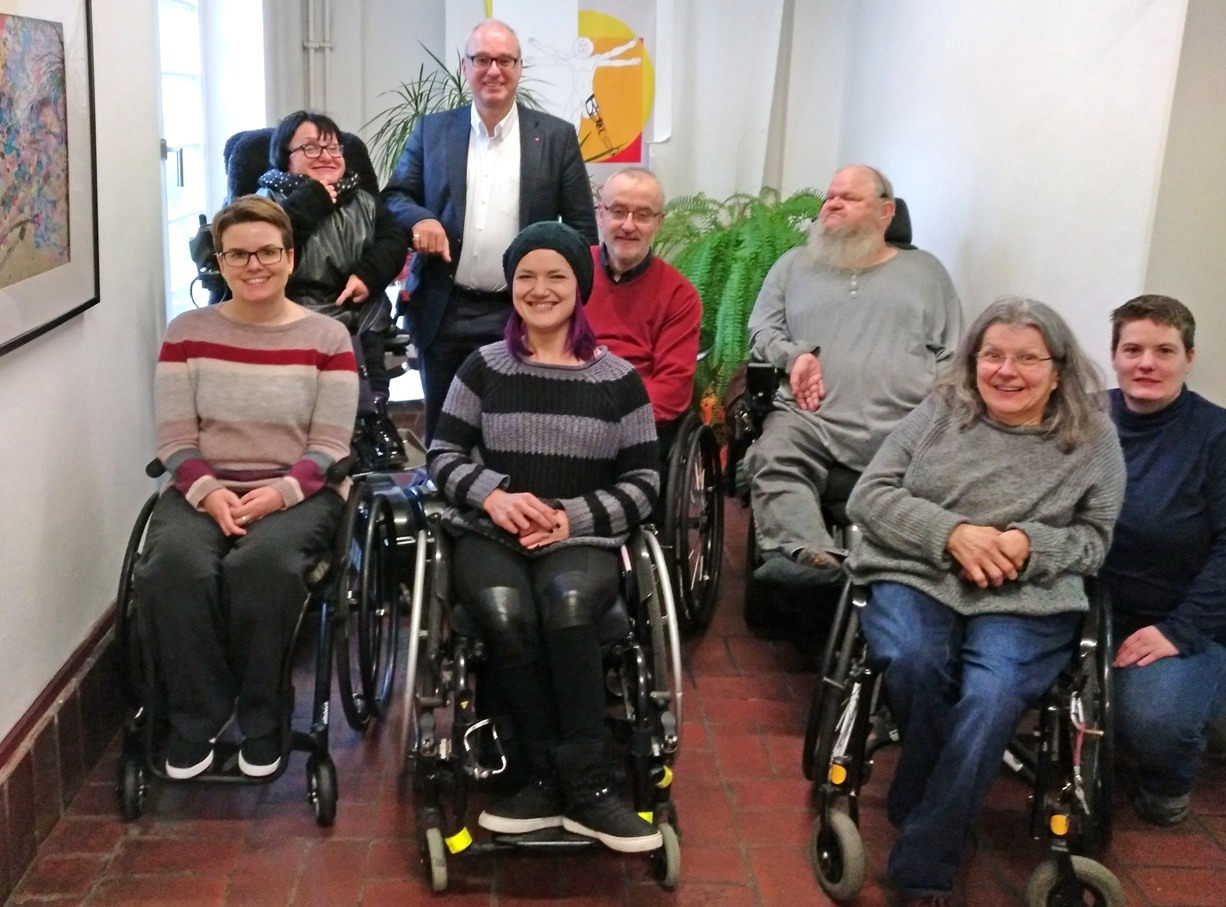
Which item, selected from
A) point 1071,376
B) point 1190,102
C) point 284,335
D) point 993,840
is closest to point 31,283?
point 284,335

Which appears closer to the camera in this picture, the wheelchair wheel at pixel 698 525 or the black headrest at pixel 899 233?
the wheelchair wheel at pixel 698 525

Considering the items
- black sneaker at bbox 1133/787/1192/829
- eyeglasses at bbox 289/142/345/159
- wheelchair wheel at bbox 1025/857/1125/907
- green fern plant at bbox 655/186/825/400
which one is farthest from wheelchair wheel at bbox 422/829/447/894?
green fern plant at bbox 655/186/825/400

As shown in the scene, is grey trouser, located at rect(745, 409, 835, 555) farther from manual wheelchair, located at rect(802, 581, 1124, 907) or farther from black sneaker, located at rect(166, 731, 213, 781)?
black sneaker, located at rect(166, 731, 213, 781)

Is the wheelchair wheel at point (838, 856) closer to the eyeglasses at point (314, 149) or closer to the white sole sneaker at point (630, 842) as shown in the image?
the white sole sneaker at point (630, 842)

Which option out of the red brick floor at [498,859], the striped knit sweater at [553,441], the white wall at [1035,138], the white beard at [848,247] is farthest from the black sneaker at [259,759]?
the white wall at [1035,138]

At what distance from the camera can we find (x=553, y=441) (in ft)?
7.66

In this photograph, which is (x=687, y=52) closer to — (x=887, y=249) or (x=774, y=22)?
(x=774, y=22)

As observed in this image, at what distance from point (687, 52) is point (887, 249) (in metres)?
2.00

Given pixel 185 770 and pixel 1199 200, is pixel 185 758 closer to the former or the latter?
pixel 185 770

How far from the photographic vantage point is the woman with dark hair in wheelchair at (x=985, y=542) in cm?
211

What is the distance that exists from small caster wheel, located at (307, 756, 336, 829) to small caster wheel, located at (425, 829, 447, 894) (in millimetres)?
292

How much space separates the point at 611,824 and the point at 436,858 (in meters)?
0.31

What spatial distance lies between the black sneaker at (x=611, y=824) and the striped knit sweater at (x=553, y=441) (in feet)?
1.56

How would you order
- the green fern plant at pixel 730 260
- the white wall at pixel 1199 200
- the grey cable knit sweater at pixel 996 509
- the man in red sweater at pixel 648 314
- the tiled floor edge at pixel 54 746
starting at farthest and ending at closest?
the green fern plant at pixel 730 260
the man in red sweater at pixel 648 314
the white wall at pixel 1199 200
the grey cable knit sweater at pixel 996 509
the tiled floor edge at pixel 54 746
